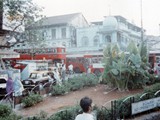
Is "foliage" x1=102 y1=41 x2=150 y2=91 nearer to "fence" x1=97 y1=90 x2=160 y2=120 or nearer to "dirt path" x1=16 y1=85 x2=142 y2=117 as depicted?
"dirt path" x1=16 y1=85 x2=142 y2=117

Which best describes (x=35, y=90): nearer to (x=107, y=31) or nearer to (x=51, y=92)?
(x=51, y=92)

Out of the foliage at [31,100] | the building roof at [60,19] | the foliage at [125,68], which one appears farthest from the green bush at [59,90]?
the building roof at [60,19]

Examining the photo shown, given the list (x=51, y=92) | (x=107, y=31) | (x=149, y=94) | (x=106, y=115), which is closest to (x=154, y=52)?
(x=107, y=31)

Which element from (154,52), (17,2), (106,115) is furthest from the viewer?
(154,52)

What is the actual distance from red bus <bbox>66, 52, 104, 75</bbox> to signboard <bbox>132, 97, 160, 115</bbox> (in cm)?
1875

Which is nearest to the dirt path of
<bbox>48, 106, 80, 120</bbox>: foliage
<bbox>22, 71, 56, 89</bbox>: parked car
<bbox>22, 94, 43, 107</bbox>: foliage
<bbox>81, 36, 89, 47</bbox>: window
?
<bbox>22, 94, 43, 107</bbox>: foliage

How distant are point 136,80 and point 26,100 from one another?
601 cm

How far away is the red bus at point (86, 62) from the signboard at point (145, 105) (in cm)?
1875

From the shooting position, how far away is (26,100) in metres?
11.9

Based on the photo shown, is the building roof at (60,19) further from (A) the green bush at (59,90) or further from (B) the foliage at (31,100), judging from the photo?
(B) the foliage at (31,100)

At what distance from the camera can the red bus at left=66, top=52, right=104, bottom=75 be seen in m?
30.0

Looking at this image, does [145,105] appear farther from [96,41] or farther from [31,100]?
[96,41]

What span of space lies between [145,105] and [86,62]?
2379 centimetres

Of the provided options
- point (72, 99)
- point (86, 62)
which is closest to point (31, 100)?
point (72, 99)
